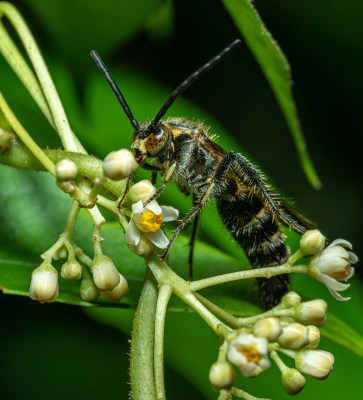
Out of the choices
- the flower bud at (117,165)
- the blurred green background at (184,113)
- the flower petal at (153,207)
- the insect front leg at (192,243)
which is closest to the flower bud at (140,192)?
the flower petal at (153,207)

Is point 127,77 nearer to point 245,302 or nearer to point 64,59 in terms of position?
point 64,59

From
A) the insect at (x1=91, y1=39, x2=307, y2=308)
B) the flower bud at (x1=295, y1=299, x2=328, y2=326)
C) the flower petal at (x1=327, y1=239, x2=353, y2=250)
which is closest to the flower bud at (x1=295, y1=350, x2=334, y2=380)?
the flower bud at (x1=295, y1=299, x2=328, y2=326)

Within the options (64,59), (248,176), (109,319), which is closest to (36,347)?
(109,319)

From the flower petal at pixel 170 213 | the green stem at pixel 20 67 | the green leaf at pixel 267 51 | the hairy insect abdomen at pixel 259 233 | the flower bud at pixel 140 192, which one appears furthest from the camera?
the hairy insect abdomen at pixel 259 233

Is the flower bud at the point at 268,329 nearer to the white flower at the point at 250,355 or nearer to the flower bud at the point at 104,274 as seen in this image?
the white flower at the point at 250,355

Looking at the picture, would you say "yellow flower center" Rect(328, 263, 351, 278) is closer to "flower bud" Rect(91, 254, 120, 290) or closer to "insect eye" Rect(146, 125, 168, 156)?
"flower bud" Rect(91, 254, 120, 290)
